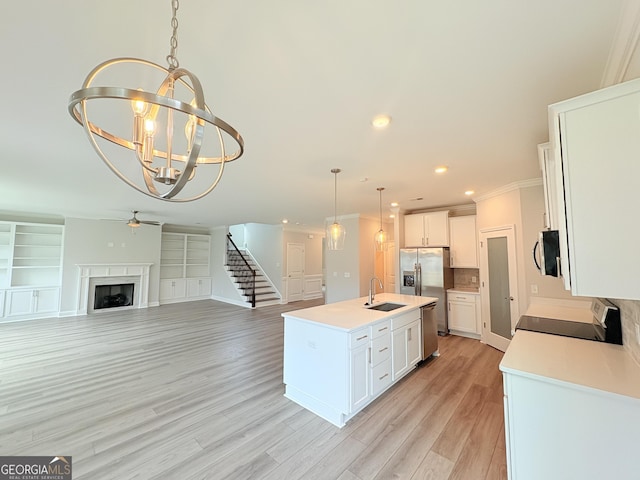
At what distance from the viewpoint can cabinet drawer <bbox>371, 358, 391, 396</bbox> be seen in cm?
281

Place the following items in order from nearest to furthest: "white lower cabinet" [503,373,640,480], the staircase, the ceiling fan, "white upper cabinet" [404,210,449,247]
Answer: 1. "white lower cabinet" [503,373,640,480]
2. "white upper cabinet" [404,210,449,247]
3. the ceiling fan
4. the staircase

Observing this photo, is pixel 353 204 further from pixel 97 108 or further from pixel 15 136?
pixel 15 136

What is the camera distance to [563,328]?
8.19 ft

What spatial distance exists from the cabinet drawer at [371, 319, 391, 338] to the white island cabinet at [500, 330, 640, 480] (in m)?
1.28

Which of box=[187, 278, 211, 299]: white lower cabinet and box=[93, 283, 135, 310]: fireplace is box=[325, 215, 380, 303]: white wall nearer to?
box=[187, 278, 211, 299]: white lower cabinet

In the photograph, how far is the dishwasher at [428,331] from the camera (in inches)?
151

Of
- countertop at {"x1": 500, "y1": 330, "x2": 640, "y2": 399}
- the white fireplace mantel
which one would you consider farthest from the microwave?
the white fireplace mantel

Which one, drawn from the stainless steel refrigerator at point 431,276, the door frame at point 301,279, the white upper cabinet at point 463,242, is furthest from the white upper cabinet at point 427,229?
the door frame at point 301,279

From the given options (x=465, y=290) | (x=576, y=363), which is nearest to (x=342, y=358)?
(x=576, y=363)

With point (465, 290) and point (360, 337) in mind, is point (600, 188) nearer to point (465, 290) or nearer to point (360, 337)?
point (360, 337)

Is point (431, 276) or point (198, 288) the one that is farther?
point (198, 288)

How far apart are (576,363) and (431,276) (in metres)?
3.78

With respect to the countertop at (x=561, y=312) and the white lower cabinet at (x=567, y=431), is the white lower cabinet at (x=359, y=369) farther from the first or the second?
the countertop at (x=561, y=312)

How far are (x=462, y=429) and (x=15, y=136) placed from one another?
4.99 meters
